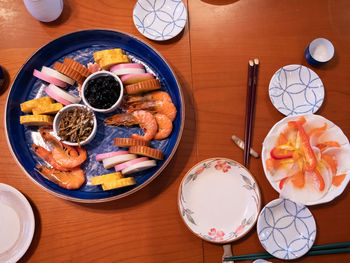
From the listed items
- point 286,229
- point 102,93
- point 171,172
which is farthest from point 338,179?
point 102,93

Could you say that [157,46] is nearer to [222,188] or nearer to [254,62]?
[254,62]

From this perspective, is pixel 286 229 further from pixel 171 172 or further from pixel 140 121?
pixel 140 121

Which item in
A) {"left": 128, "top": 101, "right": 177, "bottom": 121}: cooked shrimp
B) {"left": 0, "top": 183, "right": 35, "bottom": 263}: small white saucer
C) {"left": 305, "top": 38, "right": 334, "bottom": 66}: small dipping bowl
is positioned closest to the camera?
{"left": 0, "top": 183, "right": 35, "bottom": 263}: small white saucer

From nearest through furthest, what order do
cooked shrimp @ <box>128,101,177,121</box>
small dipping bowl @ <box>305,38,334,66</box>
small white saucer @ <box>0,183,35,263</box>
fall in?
small white saucer @ <box>0,183,35,263</box>, cooked shrimp @ <box>128,101,177,121</box>, small dipping bowl @ <box>305,38,334,66</box>

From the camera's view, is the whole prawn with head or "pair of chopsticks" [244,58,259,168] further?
"pair of chopsticks" [244,58,259,168]

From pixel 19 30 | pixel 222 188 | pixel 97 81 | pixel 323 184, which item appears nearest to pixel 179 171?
pixel 222 188

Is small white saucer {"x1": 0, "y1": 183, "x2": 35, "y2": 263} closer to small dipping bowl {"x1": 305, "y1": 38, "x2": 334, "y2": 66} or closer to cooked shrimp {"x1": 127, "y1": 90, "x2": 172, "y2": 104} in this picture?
cooked shrimp {"x1": 127, "y1": 90, "x2": 172, "y2": 104}

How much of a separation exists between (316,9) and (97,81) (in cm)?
139

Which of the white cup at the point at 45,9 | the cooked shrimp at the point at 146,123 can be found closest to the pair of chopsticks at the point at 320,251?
the cooked shrimp at the point at 146,123

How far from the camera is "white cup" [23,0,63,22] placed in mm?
1597

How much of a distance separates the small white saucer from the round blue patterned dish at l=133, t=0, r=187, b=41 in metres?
1.11

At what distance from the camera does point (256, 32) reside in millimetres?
1785

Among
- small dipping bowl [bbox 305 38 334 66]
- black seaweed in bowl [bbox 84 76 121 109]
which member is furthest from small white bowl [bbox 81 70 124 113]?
small dipping bowl [bbox 305 38 334 66]

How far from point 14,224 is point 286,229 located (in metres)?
1.38
